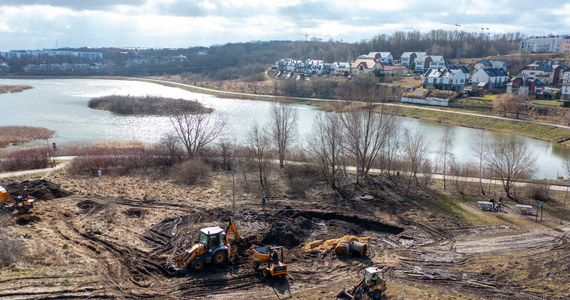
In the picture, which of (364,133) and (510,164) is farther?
(364,133)

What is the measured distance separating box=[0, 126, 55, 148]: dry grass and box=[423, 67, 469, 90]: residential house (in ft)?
171

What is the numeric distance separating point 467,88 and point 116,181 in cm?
5422

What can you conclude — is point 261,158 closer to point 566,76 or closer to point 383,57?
point 566,76

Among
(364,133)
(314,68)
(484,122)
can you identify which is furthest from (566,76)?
(314,68)

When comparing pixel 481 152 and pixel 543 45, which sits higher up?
pixel 543 45

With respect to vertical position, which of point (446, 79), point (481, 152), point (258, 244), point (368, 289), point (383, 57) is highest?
point (383, 57)

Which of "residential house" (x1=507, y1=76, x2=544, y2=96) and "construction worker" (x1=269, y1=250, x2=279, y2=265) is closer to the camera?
"construction worker" (x1=269, y1=250, x2=279, y2=265)

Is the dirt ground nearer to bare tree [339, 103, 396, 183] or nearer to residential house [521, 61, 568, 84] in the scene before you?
bare tree [339, 103, 396, 183]

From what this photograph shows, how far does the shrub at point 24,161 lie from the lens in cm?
2662

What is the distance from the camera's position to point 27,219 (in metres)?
17.0

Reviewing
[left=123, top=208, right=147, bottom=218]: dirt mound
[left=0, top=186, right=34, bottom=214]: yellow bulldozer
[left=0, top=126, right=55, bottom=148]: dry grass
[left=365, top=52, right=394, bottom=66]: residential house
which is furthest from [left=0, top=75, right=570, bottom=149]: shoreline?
[left=365, top=52, right=394, bottom=66]: residential house

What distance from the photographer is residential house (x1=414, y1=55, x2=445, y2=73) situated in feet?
258

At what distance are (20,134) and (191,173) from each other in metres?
25.1

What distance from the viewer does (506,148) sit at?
24406 mm
